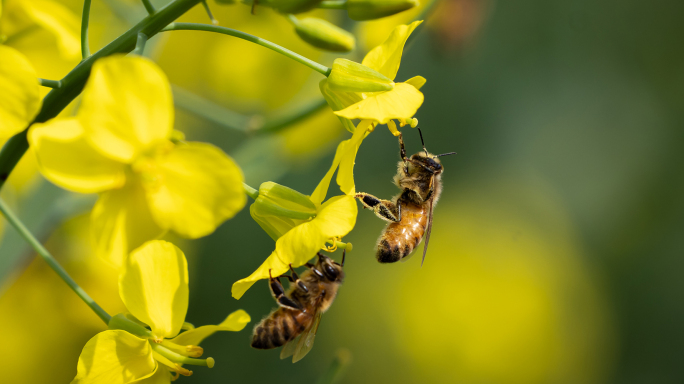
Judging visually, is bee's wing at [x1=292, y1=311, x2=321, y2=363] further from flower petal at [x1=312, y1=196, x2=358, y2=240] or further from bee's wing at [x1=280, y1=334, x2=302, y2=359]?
flower petal at [x1=312, y1=196, x2=358, y2=240]

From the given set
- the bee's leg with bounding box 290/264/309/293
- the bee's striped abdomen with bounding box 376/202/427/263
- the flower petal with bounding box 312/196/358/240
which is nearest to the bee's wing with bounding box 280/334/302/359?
the bee's leg with bounding box 290/264/309/293

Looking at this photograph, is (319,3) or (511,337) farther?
(511,337)

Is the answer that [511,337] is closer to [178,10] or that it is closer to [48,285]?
[48,285]

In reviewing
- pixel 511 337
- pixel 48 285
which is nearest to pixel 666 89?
pixel 511 337

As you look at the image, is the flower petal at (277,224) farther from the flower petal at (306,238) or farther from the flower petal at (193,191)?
the flower petal at (193,191)

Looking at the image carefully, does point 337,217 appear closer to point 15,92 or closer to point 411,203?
point 15,92

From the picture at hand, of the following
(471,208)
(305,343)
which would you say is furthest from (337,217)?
(471,208)
